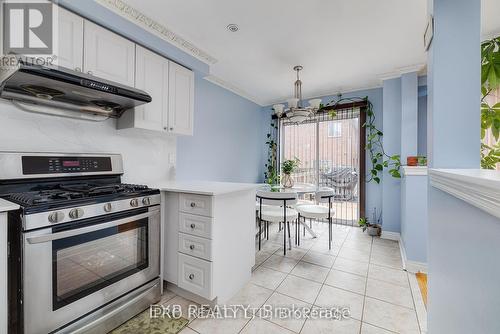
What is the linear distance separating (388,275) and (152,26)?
3.44 meters

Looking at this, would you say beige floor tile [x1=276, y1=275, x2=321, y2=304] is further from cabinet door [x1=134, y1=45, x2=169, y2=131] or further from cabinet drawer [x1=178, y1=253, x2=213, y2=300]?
cabinet door [x1=134, y1=45, x2=169, y2=131]

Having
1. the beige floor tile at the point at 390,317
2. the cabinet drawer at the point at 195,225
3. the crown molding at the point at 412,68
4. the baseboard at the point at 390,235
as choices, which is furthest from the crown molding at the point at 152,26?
the baseboard at the point at 390,235

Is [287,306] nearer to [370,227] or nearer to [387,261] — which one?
[387,261]

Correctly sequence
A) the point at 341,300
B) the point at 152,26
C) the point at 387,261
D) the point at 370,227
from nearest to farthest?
the point at 341,300
the point at 152,26
the point at 387,261
the point at 370,227

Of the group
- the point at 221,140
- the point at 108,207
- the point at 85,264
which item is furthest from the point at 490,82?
the point at 221,140

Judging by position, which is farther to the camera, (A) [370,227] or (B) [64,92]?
(A) [370,227]

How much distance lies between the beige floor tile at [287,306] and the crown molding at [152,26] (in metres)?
2.70

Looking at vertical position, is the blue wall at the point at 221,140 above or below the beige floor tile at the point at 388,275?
above

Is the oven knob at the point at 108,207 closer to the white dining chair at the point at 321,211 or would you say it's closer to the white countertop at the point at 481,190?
the white countertop at the point at 481,190

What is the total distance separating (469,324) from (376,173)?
3.16 m

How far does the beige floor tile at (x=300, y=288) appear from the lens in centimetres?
188

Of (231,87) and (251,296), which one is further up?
(231,87)

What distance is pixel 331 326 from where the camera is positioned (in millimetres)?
1540

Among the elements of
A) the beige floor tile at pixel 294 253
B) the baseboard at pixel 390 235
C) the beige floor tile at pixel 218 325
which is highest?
the baseboard at pixel 390 235
